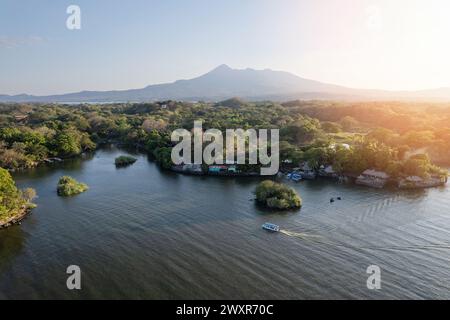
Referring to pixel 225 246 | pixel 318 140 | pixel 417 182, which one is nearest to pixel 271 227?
pixel 225 246

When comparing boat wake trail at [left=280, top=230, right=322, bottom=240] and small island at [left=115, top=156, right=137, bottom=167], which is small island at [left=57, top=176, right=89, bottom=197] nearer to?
small island at [left=115, top=156, right=137, bottom=167]

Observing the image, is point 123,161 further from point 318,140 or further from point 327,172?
point 327,172

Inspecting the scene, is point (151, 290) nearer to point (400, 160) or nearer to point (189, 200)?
point (189, 200)

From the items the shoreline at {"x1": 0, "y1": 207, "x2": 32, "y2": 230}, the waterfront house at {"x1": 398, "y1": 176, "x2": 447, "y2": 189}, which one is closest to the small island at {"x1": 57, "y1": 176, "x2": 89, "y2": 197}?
the shoreline at {"x1": 0, "y1": 207, "x2": 32, "y2": 230}

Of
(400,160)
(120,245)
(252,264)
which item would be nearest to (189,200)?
(120,245)

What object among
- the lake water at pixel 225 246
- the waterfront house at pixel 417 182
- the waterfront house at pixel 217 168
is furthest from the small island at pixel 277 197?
the waterfront house at pixel 417 182

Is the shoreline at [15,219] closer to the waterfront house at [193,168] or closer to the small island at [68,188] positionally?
the small island at [68,188]

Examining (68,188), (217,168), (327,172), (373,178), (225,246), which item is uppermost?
(217,168)
